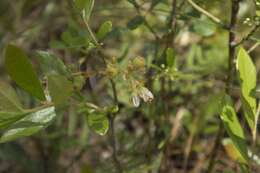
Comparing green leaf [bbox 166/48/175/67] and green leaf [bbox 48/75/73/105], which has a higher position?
green leaf [bbox 48/75/73/105]

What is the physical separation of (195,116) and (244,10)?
1.17 ft

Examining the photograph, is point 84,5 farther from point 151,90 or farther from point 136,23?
point 151,90

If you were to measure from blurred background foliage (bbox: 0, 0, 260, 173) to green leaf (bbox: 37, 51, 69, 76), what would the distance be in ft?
0.19

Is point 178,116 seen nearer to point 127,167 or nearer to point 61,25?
point 127,167

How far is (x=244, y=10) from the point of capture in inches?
67.7

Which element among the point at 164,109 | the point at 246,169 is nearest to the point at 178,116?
the point at 164,109

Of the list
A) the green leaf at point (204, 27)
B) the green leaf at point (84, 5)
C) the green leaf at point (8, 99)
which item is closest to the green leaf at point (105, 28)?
the green leaf at point (84, 5)

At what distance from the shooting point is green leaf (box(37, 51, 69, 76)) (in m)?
0.92

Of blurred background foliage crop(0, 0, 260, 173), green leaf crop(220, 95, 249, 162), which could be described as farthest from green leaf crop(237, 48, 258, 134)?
blurred background foliage crop(0, 0, 260, 173)

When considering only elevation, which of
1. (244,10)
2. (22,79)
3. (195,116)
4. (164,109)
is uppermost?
(22,79)

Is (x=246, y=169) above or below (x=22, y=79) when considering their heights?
below

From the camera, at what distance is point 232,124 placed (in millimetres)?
906

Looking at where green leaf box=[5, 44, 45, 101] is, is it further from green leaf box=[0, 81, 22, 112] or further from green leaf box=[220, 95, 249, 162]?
green leaf box=[220, 95, 249, 162]

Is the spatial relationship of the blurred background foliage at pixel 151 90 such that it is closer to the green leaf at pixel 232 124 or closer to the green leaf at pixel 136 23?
the green leaf at pixel 136 23
